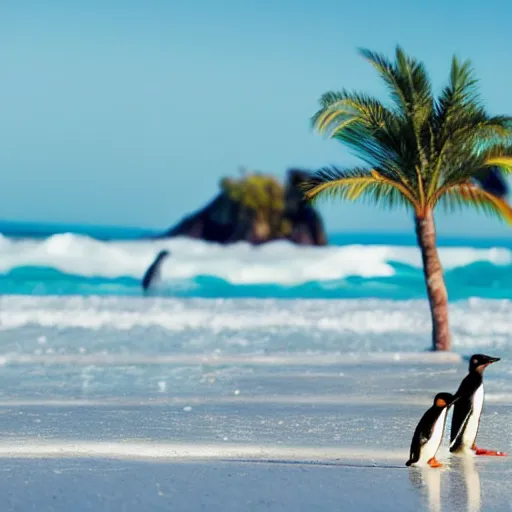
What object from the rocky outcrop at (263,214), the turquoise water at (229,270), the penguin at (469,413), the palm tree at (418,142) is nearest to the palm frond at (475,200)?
the palm tree at (418,142)

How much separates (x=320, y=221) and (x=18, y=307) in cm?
2198

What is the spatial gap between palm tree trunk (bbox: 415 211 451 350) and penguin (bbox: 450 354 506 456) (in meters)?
6.56

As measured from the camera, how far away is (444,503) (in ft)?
16.1

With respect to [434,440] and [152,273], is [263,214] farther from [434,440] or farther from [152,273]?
[434,440]

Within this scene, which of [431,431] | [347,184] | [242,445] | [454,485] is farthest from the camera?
[347,184]

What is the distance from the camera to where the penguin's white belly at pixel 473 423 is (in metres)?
5.91

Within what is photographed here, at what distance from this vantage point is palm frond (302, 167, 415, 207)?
11.7 meters

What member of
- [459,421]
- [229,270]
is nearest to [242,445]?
[459,421]

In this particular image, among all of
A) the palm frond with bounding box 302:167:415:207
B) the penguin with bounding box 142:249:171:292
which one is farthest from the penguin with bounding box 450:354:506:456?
the penguin with bounding box 142:249:171:292

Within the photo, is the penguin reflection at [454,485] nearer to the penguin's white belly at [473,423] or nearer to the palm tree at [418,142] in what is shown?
the penguin's white belly at [473,423]

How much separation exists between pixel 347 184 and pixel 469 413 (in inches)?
246

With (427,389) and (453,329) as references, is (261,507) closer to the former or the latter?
(427,389)

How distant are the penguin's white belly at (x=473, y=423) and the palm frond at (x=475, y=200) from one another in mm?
6332

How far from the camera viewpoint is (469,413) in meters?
5.91
